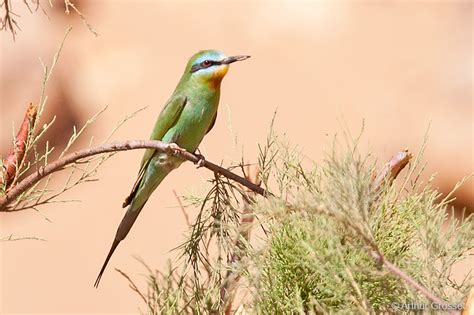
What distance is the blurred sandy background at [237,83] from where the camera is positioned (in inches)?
202

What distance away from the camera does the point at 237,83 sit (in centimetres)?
580

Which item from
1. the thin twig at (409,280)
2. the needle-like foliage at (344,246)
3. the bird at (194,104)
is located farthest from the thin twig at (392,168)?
the bird at (194,104)

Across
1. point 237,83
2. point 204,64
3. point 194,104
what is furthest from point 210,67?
point 237,83

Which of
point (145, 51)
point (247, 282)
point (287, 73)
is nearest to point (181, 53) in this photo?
point (145, 51)

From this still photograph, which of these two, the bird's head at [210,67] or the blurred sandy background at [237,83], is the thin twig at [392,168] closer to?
the bird's head at [210,67]

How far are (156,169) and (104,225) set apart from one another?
300 cm

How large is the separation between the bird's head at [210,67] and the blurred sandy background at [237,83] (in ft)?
7.15

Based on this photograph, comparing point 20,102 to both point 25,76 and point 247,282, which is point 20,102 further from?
point 247,282

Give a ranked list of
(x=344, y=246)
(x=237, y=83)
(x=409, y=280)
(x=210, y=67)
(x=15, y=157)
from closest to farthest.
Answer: (x=409, y=280), (x=344, y=246), (x=15, y=157), (x=210, y=67), (x=237, y=83)

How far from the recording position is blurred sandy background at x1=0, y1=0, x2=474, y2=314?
5.14 metres

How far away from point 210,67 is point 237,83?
3090 mm

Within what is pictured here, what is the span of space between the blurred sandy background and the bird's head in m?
2.18

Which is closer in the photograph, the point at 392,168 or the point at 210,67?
the point at 392,168

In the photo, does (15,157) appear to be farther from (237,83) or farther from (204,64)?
(237,83)
